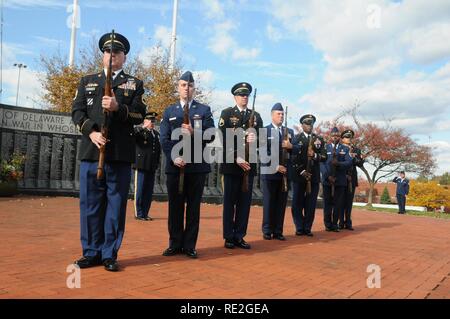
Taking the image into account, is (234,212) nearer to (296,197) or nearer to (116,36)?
(296,197)

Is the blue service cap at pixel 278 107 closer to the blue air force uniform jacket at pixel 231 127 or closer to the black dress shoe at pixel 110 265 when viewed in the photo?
the blue air force uniform jacket at pixel 231 127

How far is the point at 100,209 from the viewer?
4715mm

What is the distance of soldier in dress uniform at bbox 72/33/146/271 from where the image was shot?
4641 mm

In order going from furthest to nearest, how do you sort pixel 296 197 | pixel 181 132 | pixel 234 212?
pixel 296 197 → pixel 234 212 → pixel 181 132

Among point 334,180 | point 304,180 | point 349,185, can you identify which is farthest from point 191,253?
point 349,185

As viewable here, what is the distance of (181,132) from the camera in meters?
5.53

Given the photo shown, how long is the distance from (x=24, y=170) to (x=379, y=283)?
12056 mm

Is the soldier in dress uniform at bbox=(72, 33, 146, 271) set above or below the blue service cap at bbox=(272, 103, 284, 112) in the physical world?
below

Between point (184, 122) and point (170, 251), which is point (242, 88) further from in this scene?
point (170, 251)

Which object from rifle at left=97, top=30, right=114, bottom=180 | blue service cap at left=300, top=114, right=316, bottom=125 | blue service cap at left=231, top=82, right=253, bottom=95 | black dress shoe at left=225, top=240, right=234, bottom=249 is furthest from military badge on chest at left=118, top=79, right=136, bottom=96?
blue service cap at left=300, top=114, right=316, bottom=125

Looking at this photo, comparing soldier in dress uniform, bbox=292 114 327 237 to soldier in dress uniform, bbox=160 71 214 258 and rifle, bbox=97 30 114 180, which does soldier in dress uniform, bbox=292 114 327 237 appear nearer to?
soldier in dress uniform, bbox=160 71 214 258

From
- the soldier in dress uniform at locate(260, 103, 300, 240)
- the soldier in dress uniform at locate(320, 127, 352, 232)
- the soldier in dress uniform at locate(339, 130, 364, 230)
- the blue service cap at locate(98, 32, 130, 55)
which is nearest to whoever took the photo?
the blue service cap at locate(98, 32, 130, 55)

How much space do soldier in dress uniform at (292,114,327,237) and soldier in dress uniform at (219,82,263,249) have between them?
2053 mm
